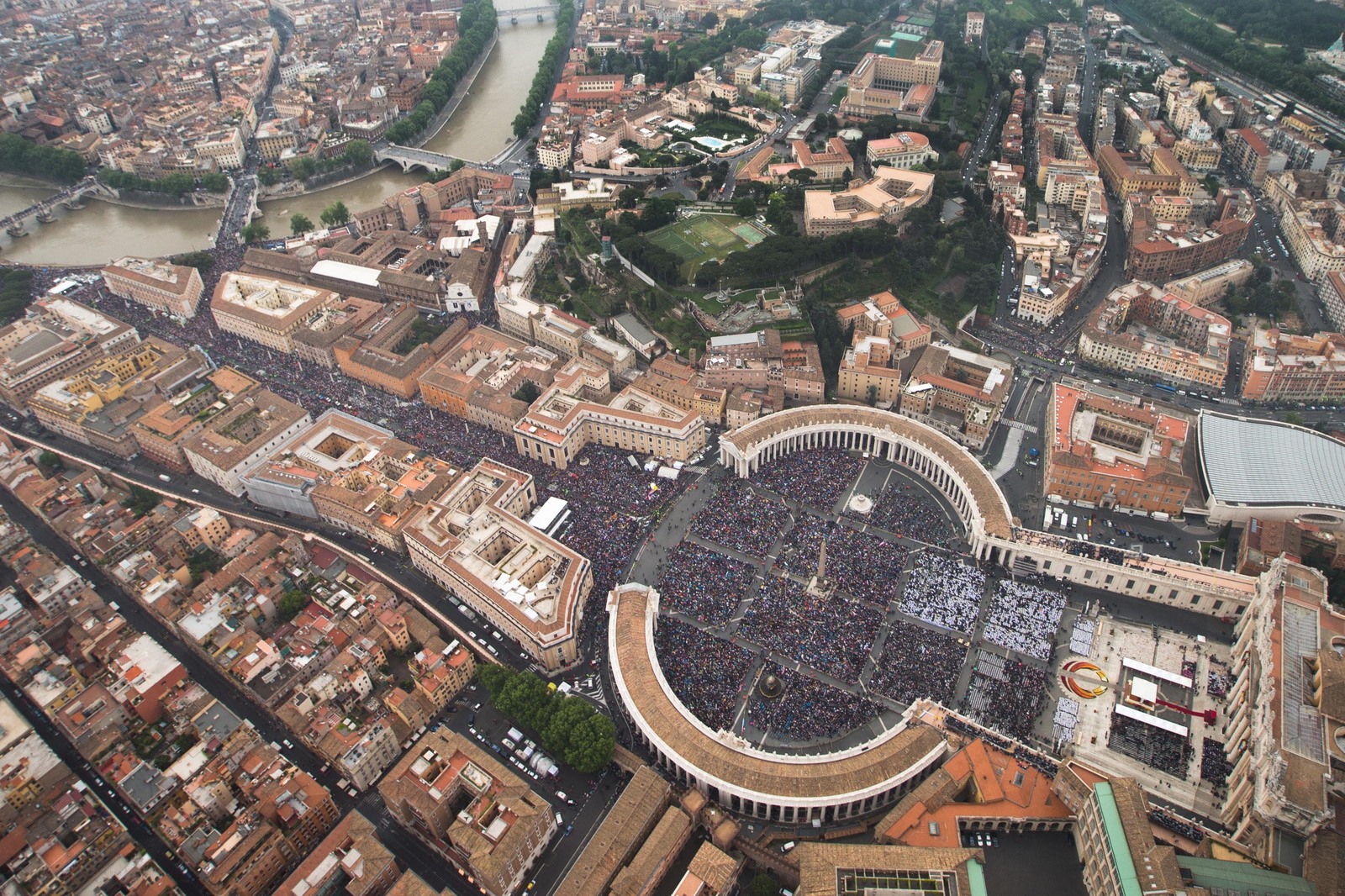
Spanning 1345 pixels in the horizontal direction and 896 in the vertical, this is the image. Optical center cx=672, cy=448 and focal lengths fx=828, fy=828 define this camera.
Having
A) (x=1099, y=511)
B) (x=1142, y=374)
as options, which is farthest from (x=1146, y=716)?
(x=1142, y=374)

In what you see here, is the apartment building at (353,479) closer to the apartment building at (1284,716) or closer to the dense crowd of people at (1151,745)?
the dense crowd of people at (1151,745)

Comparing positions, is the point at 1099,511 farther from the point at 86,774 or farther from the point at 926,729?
the point at 86,774

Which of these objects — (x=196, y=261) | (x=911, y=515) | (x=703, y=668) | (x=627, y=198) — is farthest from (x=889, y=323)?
(x=196, y=261)

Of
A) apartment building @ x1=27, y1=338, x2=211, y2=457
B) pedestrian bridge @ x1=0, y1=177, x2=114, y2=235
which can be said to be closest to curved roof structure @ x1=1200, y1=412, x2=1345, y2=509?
apartment building @ x1=27, y1=338, x2=211, y2=457

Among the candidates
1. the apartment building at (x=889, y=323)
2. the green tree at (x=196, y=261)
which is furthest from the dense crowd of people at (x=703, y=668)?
the green tree at (x=196, y=261)

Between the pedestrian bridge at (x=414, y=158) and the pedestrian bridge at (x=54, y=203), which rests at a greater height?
the pedestrian bridge at (x=54, y=203)

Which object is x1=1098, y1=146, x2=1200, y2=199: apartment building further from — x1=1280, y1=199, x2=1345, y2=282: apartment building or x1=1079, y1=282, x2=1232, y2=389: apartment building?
x1=1079, y1=282, x2=1232, y2=389: apartment building

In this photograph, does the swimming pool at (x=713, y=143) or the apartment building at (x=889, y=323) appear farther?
the swimming pool at (x=713, y=143)

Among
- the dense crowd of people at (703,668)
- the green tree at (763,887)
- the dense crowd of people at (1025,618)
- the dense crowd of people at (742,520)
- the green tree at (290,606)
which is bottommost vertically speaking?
the dense crowd of people at (1025,618)
